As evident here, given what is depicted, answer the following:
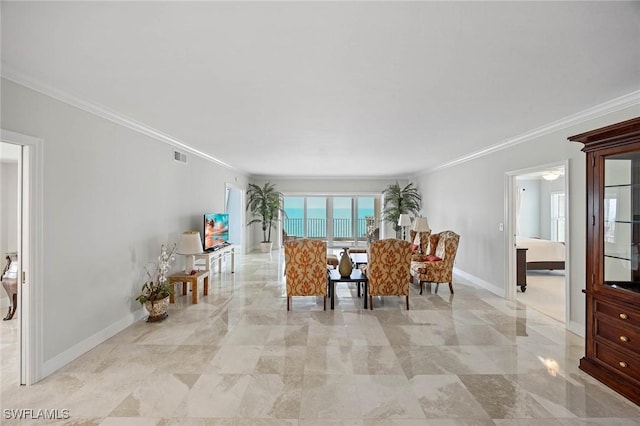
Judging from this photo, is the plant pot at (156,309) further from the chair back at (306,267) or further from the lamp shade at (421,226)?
the lamp shade at (421,226)

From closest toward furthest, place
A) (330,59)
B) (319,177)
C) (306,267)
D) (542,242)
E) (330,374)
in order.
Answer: (330,59), (330,374), (306,267), (542,242), (319,177)

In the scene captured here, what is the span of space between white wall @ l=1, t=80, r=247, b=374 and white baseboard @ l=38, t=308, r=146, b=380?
0.6 inches

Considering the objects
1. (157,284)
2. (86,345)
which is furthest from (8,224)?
(86,345)

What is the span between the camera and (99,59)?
7.22ft

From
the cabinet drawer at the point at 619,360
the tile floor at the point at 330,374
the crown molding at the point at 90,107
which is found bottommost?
the tile floor at the point at 330,374

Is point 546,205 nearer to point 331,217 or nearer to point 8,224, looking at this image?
point 331,217

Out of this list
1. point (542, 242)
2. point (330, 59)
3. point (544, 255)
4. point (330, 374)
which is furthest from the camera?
point (542, 242)

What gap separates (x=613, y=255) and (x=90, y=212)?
193 inches

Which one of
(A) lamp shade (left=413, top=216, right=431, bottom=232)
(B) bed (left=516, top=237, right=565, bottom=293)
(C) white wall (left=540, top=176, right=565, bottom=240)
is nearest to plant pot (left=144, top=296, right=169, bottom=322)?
(A) lamp shade (left=413, top=216, right=431, bottom=232)

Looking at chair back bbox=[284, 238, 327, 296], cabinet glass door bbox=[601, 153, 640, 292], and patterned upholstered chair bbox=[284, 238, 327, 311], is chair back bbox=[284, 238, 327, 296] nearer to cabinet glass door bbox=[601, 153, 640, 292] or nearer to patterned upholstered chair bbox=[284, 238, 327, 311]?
patterned upholstered chair bbox=[284, 238, 327, 311]

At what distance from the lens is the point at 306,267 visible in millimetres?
4414

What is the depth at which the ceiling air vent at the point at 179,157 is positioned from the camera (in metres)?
4.97

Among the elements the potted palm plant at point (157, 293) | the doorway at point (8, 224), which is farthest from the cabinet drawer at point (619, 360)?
the doorway at point (8, 224)

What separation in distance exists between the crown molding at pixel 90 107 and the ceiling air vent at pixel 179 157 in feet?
0.32
